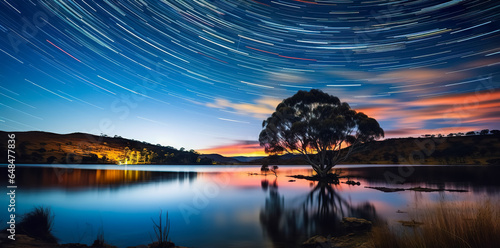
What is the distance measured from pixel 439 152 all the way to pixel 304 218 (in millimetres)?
158117

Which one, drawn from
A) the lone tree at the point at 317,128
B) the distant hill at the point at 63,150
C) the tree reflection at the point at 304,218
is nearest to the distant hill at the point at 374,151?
the distant hill at the point at 63,150

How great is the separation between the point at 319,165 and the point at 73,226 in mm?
40627

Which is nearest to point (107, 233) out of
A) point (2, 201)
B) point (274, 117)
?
point (2, 201)

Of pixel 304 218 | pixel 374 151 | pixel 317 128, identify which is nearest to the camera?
pixel 304 218

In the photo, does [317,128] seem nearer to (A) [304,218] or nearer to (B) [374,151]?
(A) [304,218]

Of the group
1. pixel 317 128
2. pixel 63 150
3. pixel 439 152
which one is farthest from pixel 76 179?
pixel 439 152

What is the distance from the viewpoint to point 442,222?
5.86m

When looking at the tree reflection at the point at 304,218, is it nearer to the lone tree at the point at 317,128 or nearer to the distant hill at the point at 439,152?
the lone tree at the point at 317,128

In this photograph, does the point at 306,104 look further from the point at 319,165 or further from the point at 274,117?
the point at 319,165

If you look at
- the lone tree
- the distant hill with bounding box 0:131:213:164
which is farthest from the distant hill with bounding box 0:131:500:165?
the lone tree

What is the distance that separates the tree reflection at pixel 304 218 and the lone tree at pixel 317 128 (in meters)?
20.4

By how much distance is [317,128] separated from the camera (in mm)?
39875

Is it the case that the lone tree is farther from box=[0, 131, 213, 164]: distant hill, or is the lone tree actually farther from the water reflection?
box=[0, 131, 213, 164]: distant hill

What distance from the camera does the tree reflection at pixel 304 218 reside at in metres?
11.5
